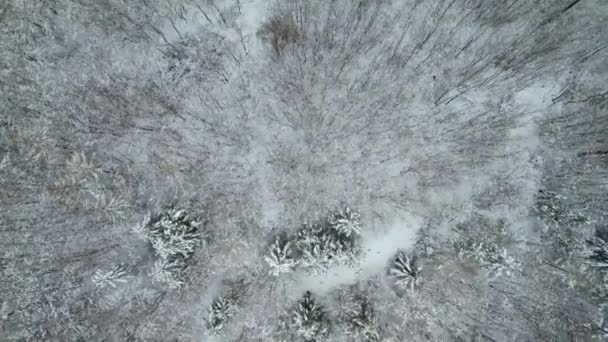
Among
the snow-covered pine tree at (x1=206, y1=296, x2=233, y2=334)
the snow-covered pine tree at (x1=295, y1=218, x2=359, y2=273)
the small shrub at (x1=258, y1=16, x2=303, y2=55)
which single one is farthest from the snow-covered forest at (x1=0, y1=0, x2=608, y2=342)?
the snow-covered pine tree at (x1=206, y1=296, x2=233, y2=334)

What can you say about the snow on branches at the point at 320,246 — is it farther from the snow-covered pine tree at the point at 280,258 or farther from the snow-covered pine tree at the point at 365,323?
the snow-covered pine tree at the point at 365,323

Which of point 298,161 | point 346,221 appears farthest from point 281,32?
point 346,221

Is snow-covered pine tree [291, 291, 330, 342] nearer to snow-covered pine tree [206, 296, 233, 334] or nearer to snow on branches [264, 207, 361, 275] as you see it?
snow on branches [264, 207, 361, 275]

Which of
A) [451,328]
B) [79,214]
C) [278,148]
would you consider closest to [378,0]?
[278,148]

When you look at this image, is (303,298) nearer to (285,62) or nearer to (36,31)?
(285,62)

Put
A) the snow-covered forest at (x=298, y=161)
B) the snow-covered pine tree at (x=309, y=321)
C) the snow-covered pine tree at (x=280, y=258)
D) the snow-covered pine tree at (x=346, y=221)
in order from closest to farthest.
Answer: the snow-covered pine tree at (x=309, y=321) < the snow-covered pine tree at (x=280, y=258) < the snow-covered pine tree at (x=346, y=221) < the snow-covered forest at (x=298, y=161)

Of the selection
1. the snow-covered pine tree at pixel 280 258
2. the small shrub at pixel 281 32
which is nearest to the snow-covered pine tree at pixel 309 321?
the snow-covered pine tree at pixel 280 258
